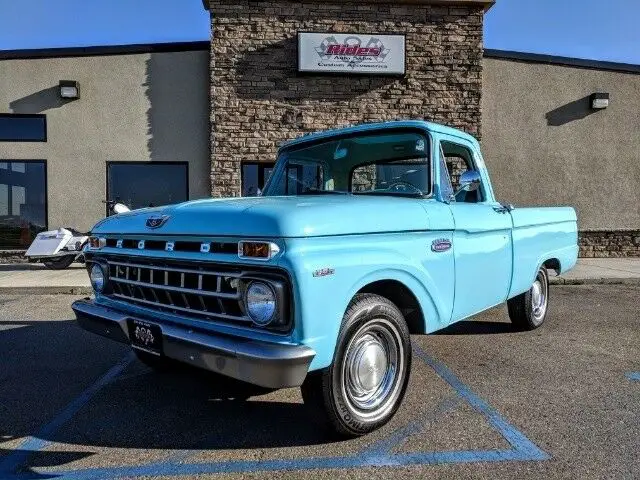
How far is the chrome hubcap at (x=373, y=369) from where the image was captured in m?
2.82

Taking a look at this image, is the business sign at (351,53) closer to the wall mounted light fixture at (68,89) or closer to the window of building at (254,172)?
the window of building at (254,172)

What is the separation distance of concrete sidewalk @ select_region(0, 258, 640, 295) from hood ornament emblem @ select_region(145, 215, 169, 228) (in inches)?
231

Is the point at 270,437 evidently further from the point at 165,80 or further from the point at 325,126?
the point at 165,80

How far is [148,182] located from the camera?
11.8 meters

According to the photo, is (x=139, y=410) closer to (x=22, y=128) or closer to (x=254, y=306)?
(x=254, y=306)

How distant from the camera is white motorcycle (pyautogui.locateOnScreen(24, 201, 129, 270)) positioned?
33.0 feet

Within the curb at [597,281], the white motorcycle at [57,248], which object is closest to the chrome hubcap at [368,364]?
the curb at [597,281]

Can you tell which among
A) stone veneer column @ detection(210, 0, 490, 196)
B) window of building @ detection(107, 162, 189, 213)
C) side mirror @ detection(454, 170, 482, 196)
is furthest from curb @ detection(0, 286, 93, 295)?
side mirror @ detection(454, 170, 482, 196)

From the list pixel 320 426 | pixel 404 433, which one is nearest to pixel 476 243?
pixel 404 433

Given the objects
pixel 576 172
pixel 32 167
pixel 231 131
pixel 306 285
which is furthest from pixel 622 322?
pixel 32 167

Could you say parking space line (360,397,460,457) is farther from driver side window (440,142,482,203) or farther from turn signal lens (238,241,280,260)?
driver side window (440,142,482,203)

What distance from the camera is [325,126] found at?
1143cm

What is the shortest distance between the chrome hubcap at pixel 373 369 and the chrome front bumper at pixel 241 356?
47 cm

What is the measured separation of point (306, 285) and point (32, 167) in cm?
1173
